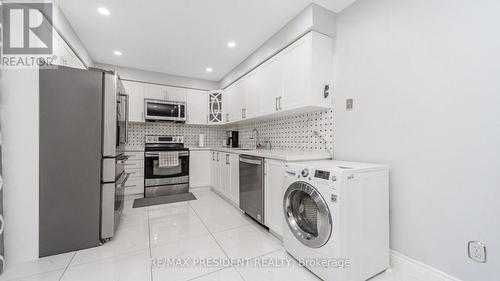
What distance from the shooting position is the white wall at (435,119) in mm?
1181

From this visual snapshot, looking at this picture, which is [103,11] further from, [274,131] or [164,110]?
[274,131]

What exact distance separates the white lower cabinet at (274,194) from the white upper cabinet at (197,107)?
265 centimetres

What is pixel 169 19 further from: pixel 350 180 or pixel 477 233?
pixel 477 233

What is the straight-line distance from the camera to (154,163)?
3.52 meters

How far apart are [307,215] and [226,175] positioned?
1.85m

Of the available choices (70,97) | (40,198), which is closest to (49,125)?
(70,97)

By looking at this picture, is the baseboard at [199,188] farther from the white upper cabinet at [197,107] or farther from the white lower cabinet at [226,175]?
the white upper cabinet at [197,107]

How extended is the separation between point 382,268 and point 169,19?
10.9 feet

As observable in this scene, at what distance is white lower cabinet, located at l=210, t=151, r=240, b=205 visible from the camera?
2898 millimetres

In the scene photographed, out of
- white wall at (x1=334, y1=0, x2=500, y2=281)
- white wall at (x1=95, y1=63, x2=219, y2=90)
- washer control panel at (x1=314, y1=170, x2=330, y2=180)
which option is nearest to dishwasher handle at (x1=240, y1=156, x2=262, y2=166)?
washer control panel at (x1=314, y1=170, x2=330, y2=180)

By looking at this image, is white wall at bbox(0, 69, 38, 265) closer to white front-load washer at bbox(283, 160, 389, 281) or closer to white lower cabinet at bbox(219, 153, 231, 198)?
white lower cabinet at bbox(219, 153, 231, 198)

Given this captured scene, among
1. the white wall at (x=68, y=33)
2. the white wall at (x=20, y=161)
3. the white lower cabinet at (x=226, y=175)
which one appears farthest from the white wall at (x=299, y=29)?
the white wall at (x=20, y=161)

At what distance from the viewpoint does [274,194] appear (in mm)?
2020

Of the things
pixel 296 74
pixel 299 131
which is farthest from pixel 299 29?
pixel 299 131
